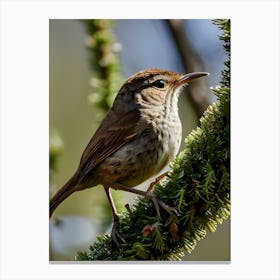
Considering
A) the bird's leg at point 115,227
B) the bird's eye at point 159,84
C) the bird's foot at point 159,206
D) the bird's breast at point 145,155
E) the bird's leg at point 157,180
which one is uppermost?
the bird's eye at point 159,84

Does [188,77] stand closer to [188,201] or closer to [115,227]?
[188,201]

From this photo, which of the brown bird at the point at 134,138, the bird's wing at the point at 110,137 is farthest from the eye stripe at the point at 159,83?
the bird's wing at the point at 110,137

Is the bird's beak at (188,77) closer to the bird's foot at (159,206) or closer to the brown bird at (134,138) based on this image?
the brown bird at (134,138)

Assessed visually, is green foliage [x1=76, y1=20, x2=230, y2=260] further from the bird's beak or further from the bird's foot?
the bird's beak

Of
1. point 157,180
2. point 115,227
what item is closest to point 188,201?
point 157,180

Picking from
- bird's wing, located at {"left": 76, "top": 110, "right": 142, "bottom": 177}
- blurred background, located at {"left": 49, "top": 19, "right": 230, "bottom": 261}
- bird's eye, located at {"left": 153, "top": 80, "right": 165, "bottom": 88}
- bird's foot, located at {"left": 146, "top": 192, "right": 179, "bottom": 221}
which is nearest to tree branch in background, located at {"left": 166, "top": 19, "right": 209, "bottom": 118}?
blurred background, located at {"left": 49, "top": 19, "right": 230, "bottom": 261}

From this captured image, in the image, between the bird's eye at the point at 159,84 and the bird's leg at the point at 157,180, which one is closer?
the bird's leg at the point at 157,180

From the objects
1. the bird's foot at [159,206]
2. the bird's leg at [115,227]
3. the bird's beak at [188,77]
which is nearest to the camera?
the bird's foot at [159,206]

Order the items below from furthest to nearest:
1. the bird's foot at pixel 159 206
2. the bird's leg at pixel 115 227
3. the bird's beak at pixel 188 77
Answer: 1. the bird's beak at pixel 188 77
2. the bird's leg at pixel 115 227
3. the bird's foot at pixel 159 206
